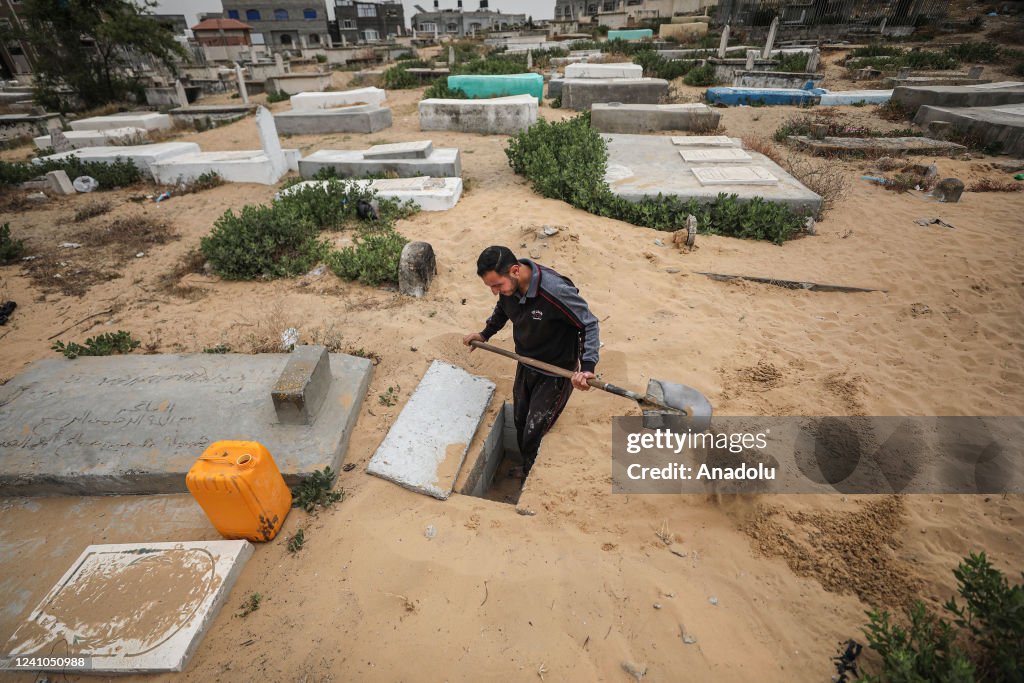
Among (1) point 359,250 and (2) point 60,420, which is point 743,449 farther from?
(2) point 60,420

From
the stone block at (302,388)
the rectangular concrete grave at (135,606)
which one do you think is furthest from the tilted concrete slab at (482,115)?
the rectangular concrete grave at (135,606)

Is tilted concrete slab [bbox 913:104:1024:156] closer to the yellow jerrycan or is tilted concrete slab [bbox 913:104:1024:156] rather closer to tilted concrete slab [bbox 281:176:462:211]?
tilted concrete slab [bbox 281:176:462:211]

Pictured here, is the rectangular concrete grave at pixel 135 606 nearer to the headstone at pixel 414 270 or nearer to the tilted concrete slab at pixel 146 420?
the tilted concrete slab at pixel 146 420

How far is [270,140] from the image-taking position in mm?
8547

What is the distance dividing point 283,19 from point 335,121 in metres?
44.4

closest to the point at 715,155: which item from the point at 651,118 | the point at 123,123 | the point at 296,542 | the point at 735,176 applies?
the point at 735,176

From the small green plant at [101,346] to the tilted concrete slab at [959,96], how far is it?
1662 centimetres

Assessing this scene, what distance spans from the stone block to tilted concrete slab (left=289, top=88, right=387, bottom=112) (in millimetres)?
12559

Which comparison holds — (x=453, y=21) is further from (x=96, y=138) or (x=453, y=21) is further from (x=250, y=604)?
(x=250, y=604)

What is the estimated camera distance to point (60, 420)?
3285 mm

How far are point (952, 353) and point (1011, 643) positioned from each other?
126 inches

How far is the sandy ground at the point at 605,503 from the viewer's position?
2.22m

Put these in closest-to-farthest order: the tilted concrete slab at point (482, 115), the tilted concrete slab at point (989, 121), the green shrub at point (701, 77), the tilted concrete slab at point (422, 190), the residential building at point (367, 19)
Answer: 1. the tilted concrete slab at point (422, 190)
2. the tilted concrete slab at point (989, 121)
3. the tilted concrete slab at point (482, 115)
4. the green shrub at point (701, 77)
5. the residential building at point (367, 19)

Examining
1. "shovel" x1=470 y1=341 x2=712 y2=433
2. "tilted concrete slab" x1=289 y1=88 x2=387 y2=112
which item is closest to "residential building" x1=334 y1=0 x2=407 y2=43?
"tilted concrete slab" x1=289 y1=88 x2=387 y2=112
